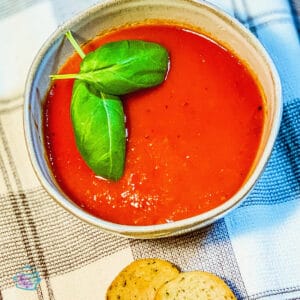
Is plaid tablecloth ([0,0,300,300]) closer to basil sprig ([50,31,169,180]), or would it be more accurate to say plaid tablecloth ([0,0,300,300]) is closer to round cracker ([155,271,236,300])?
round cracker ([155,271,236,300])

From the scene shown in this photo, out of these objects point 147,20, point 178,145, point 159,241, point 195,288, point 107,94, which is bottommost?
point 195,288

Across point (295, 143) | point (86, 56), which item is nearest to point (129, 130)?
point (86, 56)

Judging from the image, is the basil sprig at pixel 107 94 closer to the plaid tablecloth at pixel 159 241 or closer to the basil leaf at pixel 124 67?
the basil leaf at pixel 124 67

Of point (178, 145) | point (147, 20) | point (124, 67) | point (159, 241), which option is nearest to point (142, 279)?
point (159, 241)

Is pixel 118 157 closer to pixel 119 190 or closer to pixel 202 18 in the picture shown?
pixel 119 190

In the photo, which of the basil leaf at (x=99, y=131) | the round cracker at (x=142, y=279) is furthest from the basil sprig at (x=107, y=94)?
the round cracker at (x=142, y=279)

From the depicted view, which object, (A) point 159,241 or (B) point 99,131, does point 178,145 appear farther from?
(A) point 159,241
